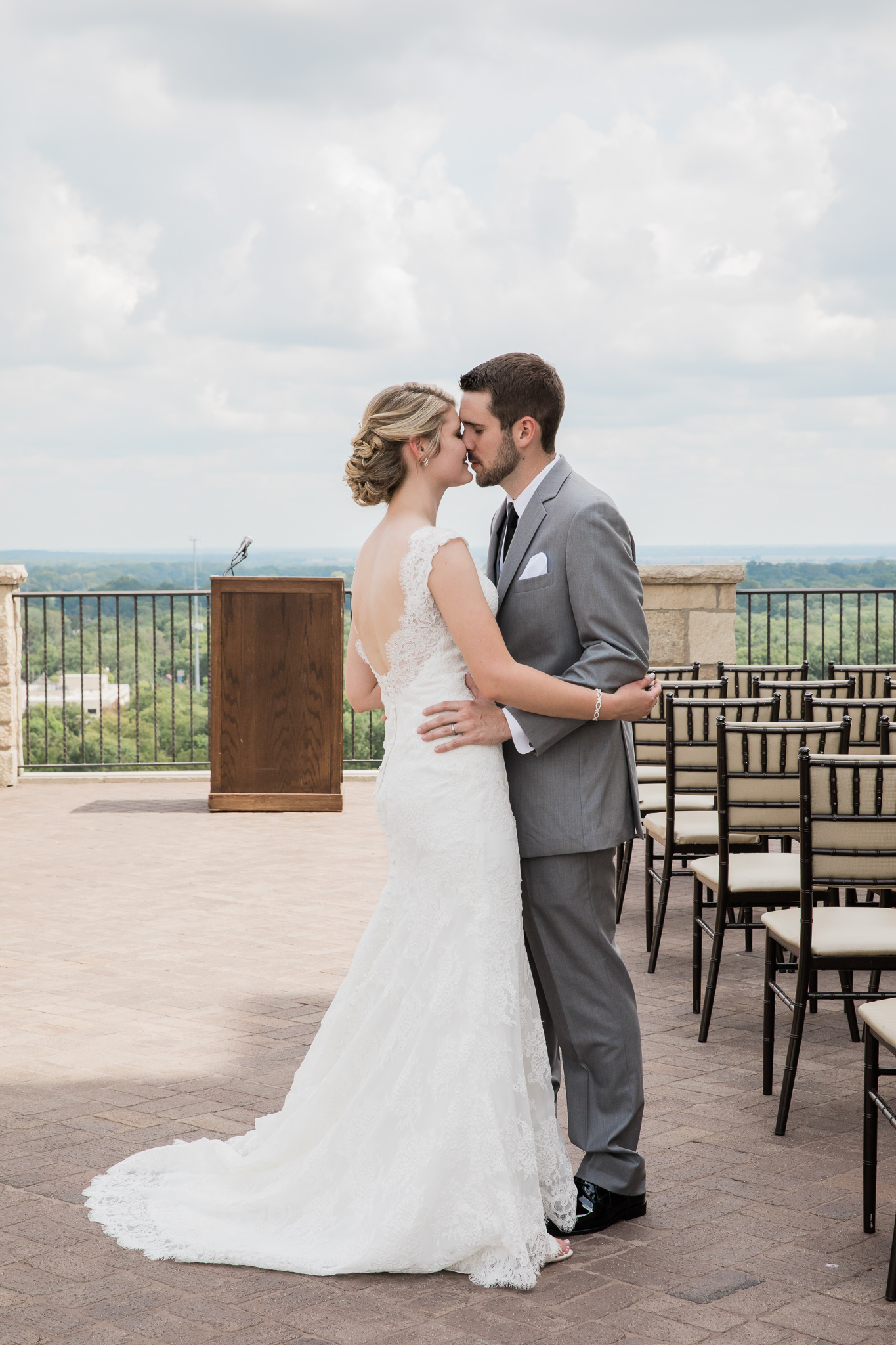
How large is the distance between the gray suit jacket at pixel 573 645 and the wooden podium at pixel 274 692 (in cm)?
636

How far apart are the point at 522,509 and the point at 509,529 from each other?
0.15m

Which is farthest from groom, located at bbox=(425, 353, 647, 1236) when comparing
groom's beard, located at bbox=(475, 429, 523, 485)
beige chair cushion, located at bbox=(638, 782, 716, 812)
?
beige chair cushion, located at bbox=(638, 782, 716, 812)

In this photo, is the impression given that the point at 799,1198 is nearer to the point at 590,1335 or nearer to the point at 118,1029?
the point at 590,1335

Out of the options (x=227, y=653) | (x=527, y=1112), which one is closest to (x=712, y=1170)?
(x=527, y=1112)

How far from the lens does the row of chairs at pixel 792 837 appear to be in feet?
12.7

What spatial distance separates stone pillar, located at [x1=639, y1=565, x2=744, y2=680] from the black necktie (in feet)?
22.7

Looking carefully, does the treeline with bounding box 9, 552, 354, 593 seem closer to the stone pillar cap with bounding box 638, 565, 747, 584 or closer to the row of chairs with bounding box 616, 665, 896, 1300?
the stone pillar cap with bounding box 638, 565, 747, 584

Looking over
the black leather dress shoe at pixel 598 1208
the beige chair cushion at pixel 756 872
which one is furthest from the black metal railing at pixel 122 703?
the black leather dress shoe at pixel 598 1208

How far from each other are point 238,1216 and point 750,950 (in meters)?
3.29

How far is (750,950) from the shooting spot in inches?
236

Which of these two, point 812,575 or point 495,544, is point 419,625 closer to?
point 495,544

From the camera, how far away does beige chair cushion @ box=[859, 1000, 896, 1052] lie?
3.06 m

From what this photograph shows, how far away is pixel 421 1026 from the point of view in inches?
125

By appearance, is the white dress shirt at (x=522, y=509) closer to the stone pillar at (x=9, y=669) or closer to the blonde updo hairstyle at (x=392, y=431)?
the blonde updo hairstyle at (x=392, y=431)
